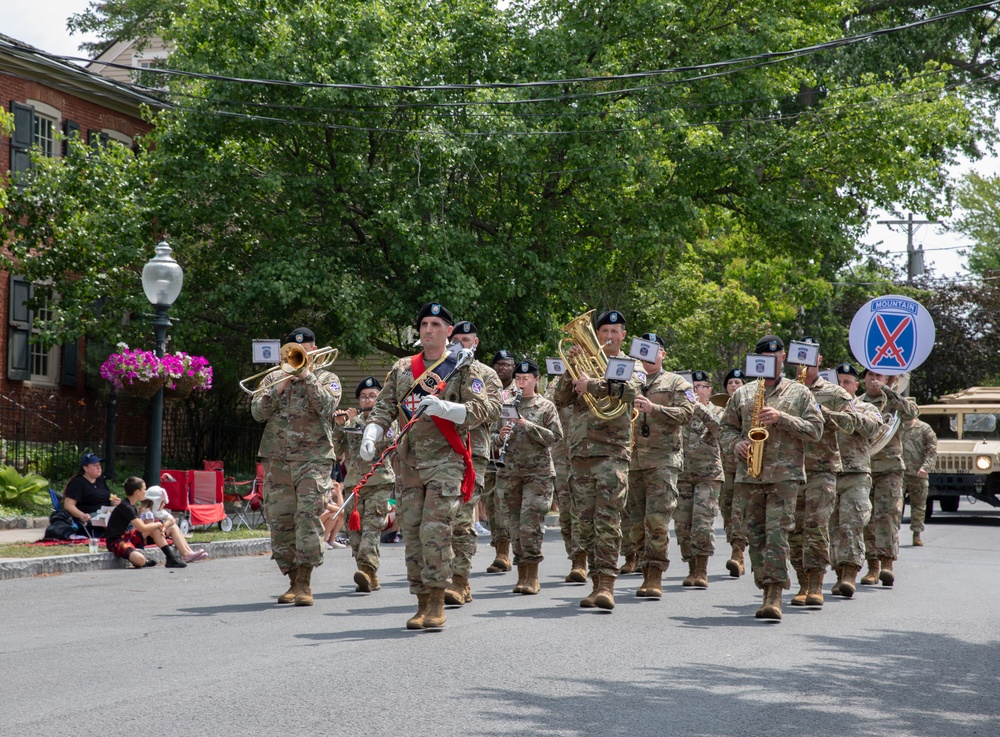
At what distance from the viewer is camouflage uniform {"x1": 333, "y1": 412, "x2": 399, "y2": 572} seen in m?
11.7

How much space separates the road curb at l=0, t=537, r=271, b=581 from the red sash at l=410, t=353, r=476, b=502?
6.07 meters

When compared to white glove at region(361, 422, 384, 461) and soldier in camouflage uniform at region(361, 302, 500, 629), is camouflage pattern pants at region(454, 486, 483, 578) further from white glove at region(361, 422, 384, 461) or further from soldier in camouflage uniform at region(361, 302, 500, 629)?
white glove at region(361, 422, 384, 461)

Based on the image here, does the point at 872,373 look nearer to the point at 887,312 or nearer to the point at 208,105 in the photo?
the point at 887,312

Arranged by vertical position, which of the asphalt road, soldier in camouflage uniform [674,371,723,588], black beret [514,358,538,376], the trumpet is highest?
black beret [514,358,538,376]

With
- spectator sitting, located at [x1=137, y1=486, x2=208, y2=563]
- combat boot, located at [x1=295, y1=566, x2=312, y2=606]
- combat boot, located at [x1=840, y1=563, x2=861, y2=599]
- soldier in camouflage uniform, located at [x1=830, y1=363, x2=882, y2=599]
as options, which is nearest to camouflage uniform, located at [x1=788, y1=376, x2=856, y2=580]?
soldier in camouflage uniform, located at [x1=830, y1=363, x2=882, y2=599]

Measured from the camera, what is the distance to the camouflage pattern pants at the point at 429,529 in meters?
8.80

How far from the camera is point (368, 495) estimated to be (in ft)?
39.7

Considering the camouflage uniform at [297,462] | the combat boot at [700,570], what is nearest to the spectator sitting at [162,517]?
the camouflage uniform at [297,462]

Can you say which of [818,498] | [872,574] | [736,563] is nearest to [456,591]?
[818,498]

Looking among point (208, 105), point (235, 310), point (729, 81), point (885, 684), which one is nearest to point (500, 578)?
point (885, 684)

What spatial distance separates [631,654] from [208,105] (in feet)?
53.6

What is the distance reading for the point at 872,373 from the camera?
44.1 feet

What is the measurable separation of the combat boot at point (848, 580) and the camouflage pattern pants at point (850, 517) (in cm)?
5

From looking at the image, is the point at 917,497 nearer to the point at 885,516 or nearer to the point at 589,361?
the point at 885,516
